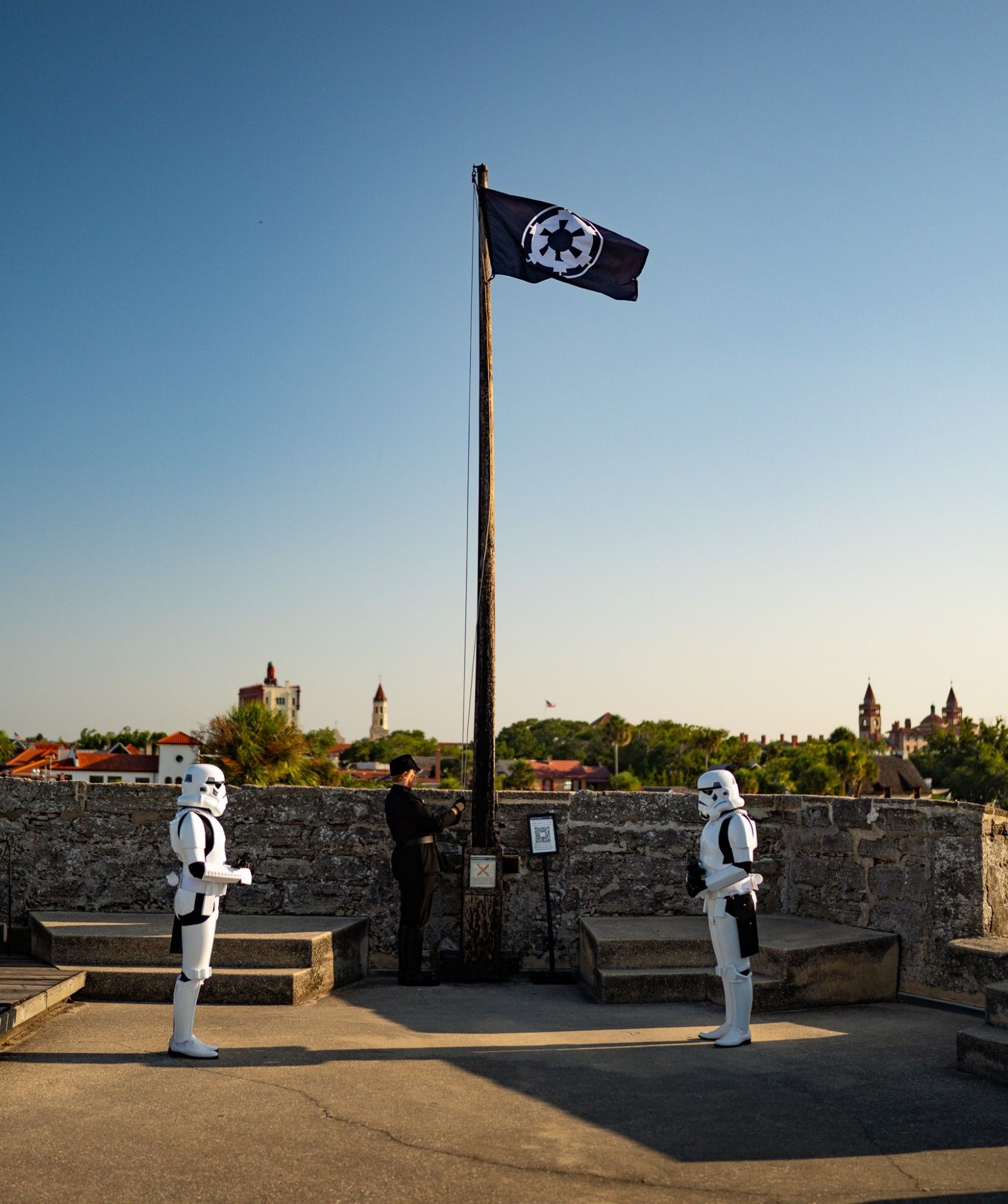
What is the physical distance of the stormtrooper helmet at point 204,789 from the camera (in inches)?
229

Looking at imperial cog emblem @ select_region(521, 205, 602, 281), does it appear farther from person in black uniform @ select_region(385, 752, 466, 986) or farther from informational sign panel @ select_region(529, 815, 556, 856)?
informational sign panel @ select_region(529, 815, 556, 856)

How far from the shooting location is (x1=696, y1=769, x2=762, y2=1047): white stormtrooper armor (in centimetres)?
580

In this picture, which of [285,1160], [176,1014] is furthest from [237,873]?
[285,1160]

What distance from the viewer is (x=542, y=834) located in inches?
329

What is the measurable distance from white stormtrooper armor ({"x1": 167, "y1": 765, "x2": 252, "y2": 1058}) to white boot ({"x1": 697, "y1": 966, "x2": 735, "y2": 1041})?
268 cm

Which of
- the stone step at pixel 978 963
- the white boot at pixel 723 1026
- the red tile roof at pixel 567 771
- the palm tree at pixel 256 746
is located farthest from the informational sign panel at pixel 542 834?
the red tile roof at pixel 567 771

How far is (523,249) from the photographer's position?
8430mm

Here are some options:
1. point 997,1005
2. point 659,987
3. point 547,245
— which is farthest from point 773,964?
point 547,245

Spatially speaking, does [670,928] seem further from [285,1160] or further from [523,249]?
[523,249]

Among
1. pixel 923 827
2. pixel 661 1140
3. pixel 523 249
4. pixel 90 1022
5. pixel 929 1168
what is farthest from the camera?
pixel 523 249

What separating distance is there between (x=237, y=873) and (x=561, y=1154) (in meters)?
2.47

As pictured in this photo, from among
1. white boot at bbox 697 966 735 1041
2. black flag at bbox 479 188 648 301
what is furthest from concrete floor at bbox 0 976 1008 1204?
black flag at bbox 479 188 648 301

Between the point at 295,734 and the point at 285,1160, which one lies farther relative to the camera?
the point at 295,734

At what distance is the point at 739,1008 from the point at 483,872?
2.69 m
